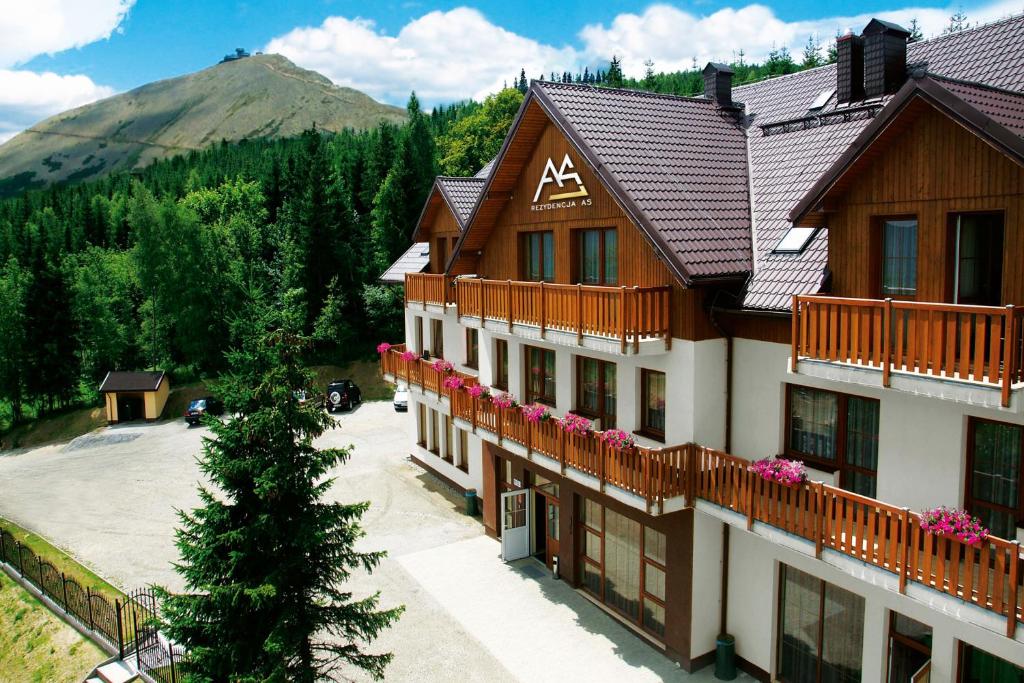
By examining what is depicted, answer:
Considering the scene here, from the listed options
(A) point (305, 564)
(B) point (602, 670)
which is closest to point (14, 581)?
(A) point (305, 564)

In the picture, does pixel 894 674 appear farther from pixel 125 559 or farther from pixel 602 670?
pixel 125 559

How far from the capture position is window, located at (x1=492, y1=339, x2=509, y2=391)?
20.6 m

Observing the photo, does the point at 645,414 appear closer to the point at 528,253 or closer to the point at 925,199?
the point at 528,253

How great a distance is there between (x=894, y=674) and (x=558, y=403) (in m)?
8.86

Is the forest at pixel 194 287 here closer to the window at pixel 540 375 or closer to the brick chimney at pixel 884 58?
the window at pixel 540 375

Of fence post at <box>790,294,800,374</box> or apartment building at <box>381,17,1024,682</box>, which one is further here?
fence post at <box>790,294,800,374</box>

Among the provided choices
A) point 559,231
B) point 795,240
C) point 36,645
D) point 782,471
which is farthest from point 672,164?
point 36,645

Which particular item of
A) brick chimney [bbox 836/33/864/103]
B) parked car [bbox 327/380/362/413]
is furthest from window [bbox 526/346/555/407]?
parked car [bbox 327/380/362/413]

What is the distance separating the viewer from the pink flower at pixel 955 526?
8.48 meters

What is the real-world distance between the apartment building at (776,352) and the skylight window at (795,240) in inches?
2.8

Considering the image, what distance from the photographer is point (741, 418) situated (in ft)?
44.4

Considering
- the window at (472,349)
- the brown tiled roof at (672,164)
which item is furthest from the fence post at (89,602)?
the brown tiled roof at (672,164)

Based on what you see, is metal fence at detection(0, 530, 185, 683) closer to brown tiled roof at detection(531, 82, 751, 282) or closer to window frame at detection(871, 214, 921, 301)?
brown tiled roof at detection(531, 82, 751, 282)

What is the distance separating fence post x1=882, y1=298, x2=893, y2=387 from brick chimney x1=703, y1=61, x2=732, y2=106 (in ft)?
34.5
